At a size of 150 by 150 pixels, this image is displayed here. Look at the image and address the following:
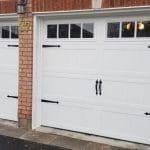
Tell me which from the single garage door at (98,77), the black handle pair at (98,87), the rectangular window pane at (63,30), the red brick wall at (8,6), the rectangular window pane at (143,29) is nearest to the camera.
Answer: the rectangular window pane at (143,29)

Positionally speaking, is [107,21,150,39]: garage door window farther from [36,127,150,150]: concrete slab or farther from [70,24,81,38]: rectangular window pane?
[36,127,150,150]: concrete slab

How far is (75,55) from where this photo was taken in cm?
595

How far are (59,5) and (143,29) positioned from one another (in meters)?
1.51

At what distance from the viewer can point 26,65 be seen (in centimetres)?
621

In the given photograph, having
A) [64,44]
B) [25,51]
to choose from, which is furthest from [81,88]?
[25,51]

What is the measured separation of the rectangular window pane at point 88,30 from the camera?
577 cm

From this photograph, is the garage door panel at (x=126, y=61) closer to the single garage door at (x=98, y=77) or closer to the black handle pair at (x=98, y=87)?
the single garage door at (x=98, y=77)

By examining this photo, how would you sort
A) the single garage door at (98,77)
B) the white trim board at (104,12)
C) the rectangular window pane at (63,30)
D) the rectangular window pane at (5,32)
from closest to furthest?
the white trim board at (104,12)
the single garage door at (98,77)
the rectangular window pane at (63,30)
the rectangular window pane at (5,32)

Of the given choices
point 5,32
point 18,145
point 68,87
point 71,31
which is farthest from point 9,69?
point 18,145

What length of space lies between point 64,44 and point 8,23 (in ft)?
4.71

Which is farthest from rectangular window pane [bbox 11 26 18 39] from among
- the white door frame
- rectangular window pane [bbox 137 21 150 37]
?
rectangular window pane [bbox 137 21 150 37]

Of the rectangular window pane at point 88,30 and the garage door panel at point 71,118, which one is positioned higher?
the rectangular window pane at point 88,30

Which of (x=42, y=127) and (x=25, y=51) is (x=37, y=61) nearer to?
(x=25, y=51)

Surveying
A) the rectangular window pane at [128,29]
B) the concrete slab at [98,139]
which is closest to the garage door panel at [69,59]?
the rectangular window pane at [128,29]
